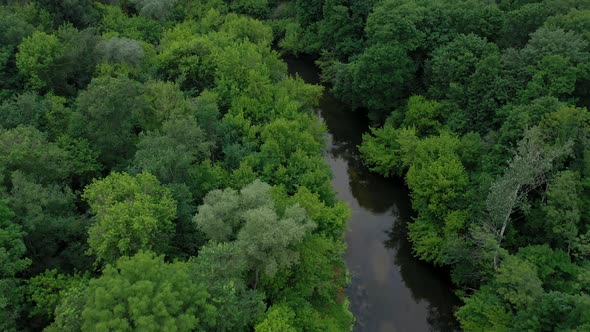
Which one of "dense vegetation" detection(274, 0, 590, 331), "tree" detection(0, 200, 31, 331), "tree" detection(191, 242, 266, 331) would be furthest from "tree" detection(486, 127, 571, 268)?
"tree" detection(0, 200, 31, 331)

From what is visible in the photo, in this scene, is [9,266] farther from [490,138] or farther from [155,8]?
[155,8]

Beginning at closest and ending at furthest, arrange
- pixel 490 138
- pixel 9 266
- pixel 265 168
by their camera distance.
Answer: pixel 9 266, pixel 265 168, pixel 490 138

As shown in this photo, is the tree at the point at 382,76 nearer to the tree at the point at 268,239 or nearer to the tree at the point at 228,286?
the tree at the point at 268,239

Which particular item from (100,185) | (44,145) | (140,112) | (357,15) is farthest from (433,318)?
(357,15)

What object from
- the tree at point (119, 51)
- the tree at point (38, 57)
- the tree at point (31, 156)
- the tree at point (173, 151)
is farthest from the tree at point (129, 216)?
the tree at point (119, 51)

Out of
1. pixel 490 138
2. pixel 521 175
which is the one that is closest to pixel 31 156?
pixel 521 175

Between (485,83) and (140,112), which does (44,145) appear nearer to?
(140,112)
